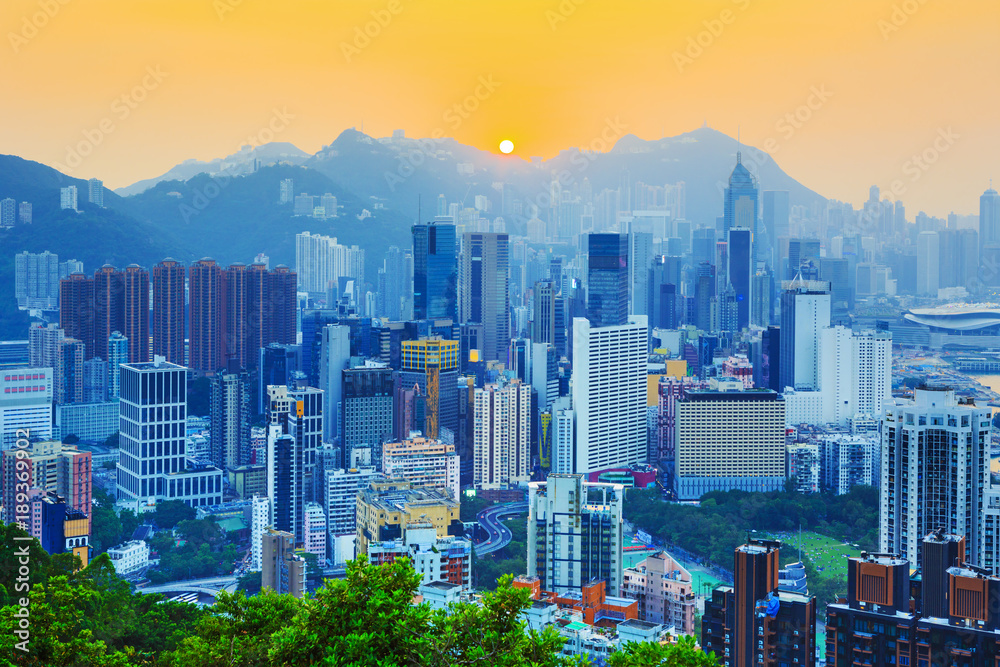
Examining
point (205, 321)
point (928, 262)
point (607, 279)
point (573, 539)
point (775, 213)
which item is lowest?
point (573, 539)

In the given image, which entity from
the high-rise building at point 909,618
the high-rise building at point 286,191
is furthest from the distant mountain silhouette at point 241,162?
the high-rise building at point 909,618

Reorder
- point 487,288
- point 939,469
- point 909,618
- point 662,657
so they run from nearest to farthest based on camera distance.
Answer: point 662,657, point 909,618, point 939,469, point 487,288

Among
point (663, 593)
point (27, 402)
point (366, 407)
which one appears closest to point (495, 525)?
point (366, 407)

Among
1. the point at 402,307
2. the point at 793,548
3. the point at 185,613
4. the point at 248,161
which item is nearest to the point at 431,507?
the point at 793,548

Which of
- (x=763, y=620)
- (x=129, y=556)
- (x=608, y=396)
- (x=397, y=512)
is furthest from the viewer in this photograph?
(x=608, y=396)

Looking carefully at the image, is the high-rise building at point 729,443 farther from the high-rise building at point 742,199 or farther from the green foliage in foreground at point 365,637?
the high-rise building at point 742,199

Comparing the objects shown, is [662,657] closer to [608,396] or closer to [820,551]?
[820,551]

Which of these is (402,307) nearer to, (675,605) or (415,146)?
(415,146)
